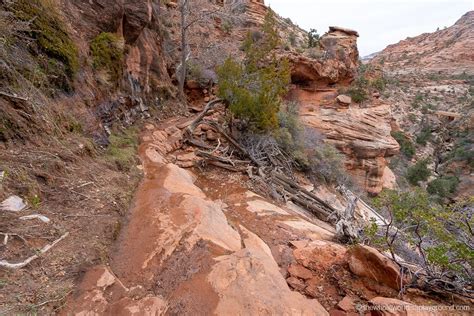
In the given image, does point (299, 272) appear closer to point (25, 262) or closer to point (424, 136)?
point (25, 262)

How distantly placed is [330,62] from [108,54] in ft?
43.1

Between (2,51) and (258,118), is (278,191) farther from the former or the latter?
(2,51)

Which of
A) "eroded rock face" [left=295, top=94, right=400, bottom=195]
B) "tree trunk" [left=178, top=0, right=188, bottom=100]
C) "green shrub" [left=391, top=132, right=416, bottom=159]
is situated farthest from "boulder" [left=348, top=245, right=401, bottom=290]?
"green shrub" [left=391, top=132, right=416, bottom=159]

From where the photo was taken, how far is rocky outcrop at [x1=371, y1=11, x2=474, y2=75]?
43.5 meters

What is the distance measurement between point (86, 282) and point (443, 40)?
7566cm

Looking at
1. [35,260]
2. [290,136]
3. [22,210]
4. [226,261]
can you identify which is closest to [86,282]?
[35,260]

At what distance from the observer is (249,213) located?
5562 millimetres

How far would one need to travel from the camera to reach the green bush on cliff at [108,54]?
252 inches

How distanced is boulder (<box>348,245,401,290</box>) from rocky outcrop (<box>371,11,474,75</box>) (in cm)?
4770

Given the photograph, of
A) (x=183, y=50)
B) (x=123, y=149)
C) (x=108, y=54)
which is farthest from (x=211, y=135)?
(x=183, y=50)

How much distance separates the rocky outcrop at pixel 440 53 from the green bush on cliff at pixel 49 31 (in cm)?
4817

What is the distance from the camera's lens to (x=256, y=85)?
8281 millimetres

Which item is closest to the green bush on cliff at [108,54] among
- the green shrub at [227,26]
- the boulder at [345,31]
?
the green shrub at [227,26]

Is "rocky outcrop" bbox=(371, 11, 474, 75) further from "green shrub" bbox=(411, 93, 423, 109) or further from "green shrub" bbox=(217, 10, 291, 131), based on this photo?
"green shrub" bbox=(217, 10, 291, 131)
